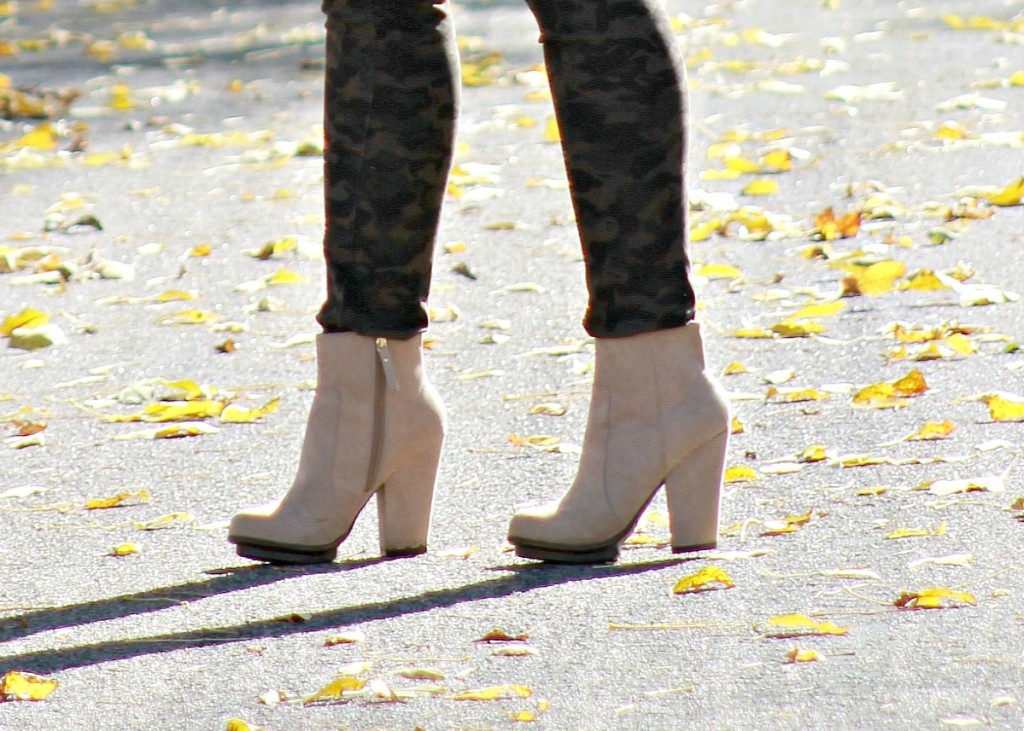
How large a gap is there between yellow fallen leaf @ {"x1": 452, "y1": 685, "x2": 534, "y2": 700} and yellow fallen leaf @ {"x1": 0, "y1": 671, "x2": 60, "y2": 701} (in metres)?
0.44

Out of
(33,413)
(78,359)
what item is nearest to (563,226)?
(78,359)

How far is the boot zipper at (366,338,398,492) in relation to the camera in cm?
211

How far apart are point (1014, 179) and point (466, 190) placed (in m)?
1.57

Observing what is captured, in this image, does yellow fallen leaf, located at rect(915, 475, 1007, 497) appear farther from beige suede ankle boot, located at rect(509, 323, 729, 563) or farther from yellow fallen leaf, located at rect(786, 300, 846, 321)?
yellow fallen leaf, located at rect(786, 300, 846, 321)

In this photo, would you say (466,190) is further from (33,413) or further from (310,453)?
(310,453)

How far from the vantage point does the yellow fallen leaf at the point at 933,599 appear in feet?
6.04

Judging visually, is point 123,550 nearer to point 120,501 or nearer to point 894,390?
point 120,501

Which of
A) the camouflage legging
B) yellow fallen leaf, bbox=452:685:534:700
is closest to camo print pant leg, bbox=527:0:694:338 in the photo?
the camouflage legging

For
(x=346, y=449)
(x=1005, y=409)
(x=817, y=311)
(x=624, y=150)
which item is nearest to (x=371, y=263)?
(x=346, y=449)

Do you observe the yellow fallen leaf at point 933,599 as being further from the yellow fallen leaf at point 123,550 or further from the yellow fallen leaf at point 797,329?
the yellow fallen leaf at point 797,329

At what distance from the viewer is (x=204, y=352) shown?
138 inches

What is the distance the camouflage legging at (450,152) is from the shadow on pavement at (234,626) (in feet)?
1.00

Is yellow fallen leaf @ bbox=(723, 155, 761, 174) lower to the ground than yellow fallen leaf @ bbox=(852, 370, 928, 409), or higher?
higher

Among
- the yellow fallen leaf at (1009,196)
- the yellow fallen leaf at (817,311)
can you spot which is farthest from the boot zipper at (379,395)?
the yellow fallen leaf at (1009,196)
